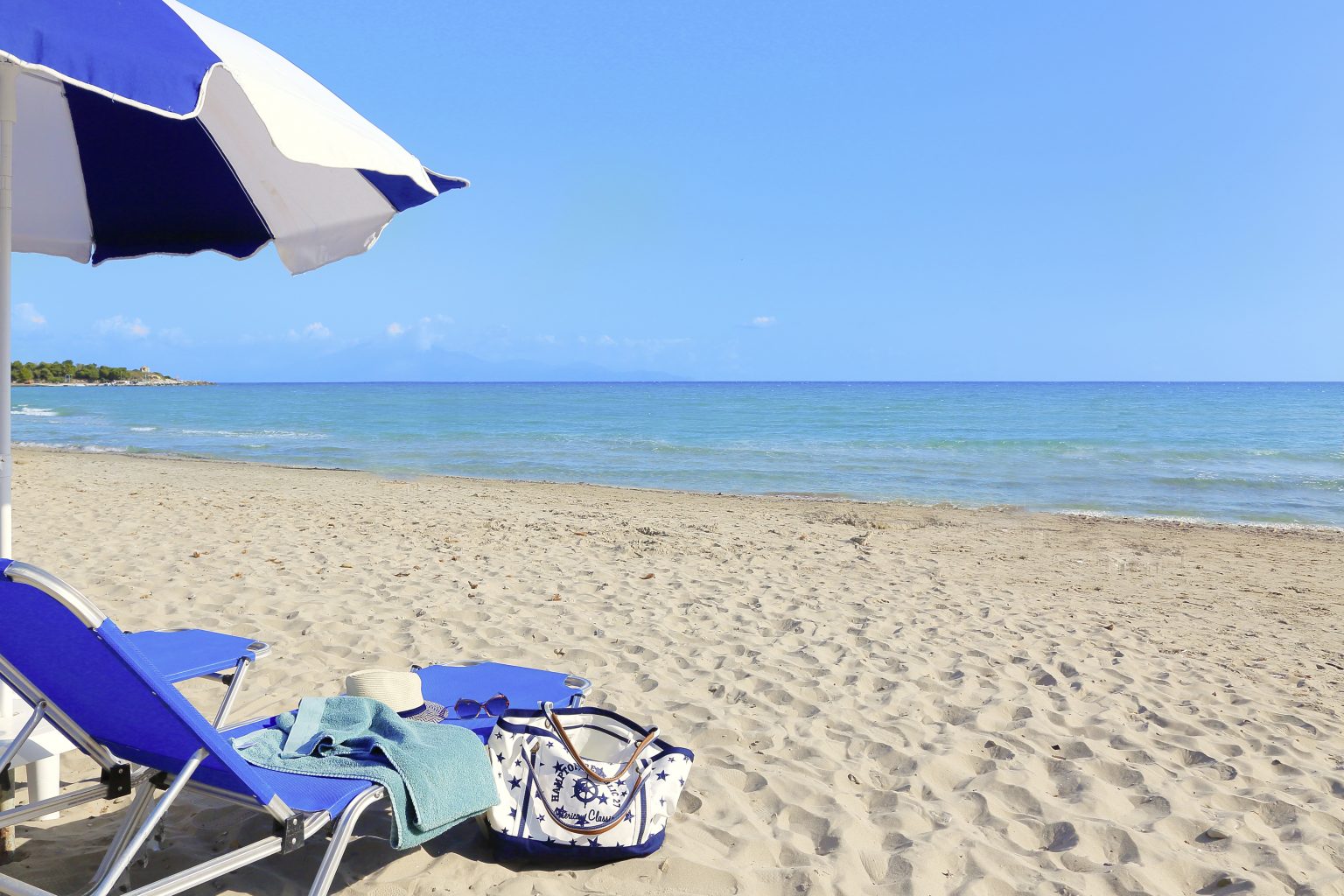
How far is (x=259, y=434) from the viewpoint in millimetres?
29984

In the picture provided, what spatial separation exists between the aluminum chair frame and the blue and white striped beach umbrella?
0.57 m

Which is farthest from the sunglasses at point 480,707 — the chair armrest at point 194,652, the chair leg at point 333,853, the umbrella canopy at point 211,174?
the umbrella canopy at point 211,174

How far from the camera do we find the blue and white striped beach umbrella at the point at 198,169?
2.26 meters

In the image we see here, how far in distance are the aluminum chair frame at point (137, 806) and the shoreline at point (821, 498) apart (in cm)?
1187

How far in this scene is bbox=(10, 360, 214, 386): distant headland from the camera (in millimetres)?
87625

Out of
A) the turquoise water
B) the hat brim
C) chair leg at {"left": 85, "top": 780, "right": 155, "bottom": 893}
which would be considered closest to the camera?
chair leg at {"left": 85, "top": 780, "right": 155, "bottom": 893}

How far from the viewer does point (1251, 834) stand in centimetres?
302

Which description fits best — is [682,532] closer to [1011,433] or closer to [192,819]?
[192,819]

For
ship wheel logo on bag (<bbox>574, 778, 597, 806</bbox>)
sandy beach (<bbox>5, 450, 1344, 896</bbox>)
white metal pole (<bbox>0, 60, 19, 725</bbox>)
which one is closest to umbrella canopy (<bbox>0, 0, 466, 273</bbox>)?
white metal pole (<bbox>0, 60, 19, 725</bbox>)

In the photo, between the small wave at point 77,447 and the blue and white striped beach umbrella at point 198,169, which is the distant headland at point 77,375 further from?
the blue and white striped beach umbrella at point 198,169

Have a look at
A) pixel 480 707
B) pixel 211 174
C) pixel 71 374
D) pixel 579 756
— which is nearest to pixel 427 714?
pixel 480 707

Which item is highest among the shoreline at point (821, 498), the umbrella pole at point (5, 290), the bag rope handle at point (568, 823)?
the umbrella pole at point (5, 290)

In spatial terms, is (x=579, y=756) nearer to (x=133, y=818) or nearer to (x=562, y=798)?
(x=562, y=798)

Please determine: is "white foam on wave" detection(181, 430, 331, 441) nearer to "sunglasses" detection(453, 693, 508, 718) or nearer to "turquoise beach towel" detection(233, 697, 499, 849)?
"sunglasses" detection(453, 693, 508, 718)
